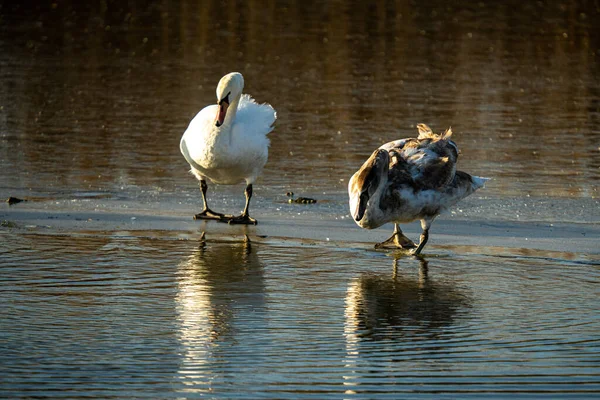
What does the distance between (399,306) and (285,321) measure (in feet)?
3.03

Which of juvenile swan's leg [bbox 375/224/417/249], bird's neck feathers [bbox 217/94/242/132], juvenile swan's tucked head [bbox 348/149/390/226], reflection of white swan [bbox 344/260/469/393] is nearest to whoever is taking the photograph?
reflection of white swan [bbox 344/260/469/393]

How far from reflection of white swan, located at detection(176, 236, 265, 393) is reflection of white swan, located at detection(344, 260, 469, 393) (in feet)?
2.04

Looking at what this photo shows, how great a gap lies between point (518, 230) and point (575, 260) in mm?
1247

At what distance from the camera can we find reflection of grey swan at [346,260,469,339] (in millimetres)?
7031

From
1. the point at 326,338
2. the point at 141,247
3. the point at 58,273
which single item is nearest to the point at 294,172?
the point at 141,247

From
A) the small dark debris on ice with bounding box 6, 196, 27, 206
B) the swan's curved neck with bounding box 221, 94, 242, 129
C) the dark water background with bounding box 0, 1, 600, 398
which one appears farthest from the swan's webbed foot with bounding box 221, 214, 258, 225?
the small dark debris on ice with bounding box 6, 196, 27, 206

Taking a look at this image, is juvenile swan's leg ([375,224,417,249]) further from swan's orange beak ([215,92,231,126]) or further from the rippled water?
swan's orange beak ([215,92,231,126])

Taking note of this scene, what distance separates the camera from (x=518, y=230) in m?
10.2

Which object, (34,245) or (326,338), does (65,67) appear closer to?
(34,245)

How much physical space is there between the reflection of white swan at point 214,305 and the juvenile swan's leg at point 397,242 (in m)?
1.14

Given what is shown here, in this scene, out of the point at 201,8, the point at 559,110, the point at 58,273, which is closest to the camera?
the point at 58,273

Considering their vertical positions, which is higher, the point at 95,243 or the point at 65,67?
the point at 65,67

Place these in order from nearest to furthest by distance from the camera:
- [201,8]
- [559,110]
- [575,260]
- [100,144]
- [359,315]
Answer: [359,315] < [575,260] < [100,144] < [559,110] < [201,8]

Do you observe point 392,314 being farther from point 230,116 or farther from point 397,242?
point 230,116
